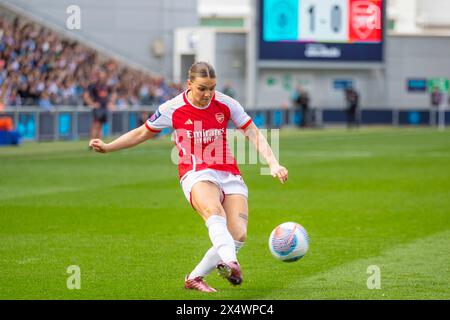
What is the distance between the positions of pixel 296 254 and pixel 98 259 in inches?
108

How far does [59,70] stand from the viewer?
39625 mm

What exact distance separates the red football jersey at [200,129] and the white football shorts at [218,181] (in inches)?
1.7

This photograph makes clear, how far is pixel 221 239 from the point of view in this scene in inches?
386

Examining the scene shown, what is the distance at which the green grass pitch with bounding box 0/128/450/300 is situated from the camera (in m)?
10.6

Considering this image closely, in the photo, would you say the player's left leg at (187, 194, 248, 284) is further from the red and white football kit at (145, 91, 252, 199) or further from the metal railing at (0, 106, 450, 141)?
the metal railing at (0, 106, 450, 141)

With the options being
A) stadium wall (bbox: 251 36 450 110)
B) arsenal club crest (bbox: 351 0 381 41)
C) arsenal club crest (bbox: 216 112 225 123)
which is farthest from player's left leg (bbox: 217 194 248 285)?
stadium wall (bbox: 251 36 450 110)

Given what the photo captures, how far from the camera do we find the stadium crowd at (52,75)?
1455 inches

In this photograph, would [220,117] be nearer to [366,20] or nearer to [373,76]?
[366,20]

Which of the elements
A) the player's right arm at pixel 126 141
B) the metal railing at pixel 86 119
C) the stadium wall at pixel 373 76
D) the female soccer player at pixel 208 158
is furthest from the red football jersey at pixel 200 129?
the stadium wall at pixel 373 76

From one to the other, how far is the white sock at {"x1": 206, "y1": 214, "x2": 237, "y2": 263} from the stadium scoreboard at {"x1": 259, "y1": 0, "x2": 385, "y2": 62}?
40.1 metres

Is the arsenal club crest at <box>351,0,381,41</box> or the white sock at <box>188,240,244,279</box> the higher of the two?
the arsenal club crest at <box>351,0,381,41</box>

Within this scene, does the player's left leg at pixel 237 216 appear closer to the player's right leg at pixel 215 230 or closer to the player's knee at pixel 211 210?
the player's right leg at pixel 215 230
